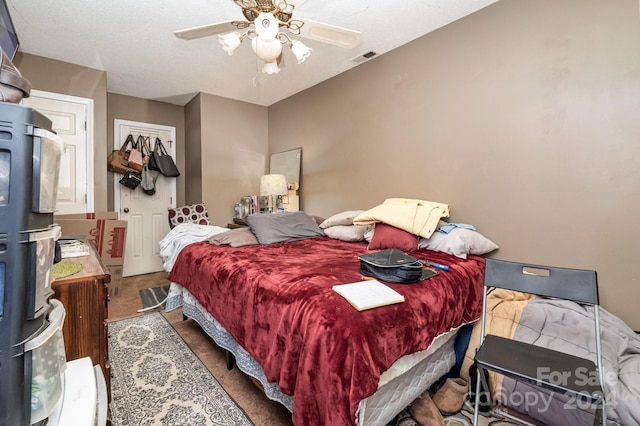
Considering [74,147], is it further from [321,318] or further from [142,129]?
[321,318]

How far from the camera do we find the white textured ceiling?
2180mm

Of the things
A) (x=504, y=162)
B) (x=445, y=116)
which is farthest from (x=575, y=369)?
(x=445, y=116)

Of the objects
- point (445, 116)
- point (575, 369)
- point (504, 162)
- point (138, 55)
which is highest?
point (138, 55)

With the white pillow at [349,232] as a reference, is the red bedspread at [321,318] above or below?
below

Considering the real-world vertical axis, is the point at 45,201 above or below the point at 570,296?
above

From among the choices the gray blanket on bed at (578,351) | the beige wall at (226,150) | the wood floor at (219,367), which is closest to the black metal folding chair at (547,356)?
the gray blanket on bed at (578,351)

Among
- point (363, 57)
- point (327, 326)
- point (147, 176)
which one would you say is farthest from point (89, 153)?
point (327, 326)

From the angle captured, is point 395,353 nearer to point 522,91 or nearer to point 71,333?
point 71,333

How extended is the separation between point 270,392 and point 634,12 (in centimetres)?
292

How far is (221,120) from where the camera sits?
4.15 m

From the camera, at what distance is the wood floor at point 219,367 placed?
1.53 m

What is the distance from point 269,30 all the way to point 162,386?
2.25 meters

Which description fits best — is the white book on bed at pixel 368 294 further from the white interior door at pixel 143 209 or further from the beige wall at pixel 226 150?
the white interior door at pixel 143 209

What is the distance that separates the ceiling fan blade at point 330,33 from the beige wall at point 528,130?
1.03 m
